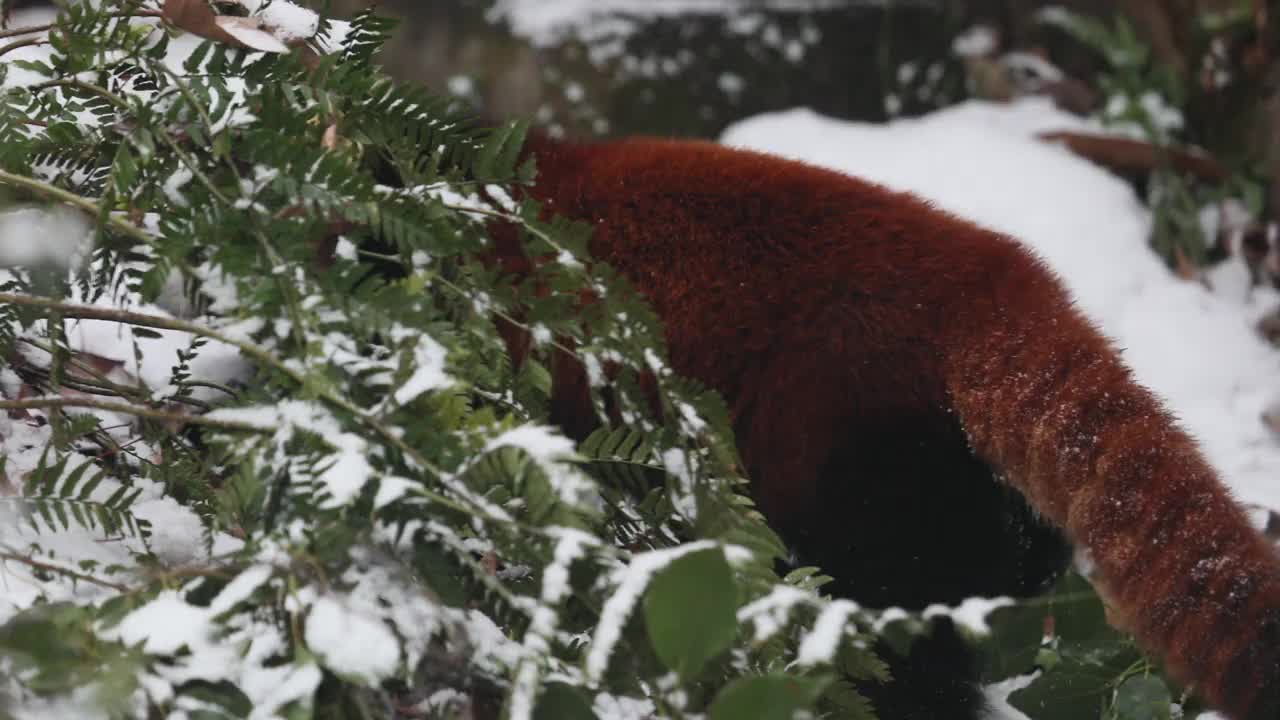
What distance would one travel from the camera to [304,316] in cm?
118

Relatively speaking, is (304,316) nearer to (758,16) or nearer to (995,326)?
(995,326)

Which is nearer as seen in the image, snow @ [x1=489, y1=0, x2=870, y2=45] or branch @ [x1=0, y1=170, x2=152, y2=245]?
branch @ [x1=0, y1=170, x2=152, y2=245]

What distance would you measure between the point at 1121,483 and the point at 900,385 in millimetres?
354

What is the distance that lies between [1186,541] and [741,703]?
2.05ft

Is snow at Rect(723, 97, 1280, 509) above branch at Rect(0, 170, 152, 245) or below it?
below

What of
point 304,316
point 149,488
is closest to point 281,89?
point 304,316

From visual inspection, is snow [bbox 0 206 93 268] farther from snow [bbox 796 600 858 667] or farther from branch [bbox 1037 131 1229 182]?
branch [bbox 1037 131 1229 182]

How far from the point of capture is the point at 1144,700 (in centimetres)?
169

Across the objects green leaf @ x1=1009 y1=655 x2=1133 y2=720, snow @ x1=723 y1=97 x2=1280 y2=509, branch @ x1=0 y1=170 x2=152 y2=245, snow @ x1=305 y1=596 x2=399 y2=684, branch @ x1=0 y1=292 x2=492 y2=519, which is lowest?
snow @ x1=723 y1=97 x2=1280 y2=509

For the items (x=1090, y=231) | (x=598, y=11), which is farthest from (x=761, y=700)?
(x=598, y=11)

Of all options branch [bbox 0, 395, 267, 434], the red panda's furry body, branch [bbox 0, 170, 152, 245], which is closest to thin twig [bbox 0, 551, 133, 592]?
branch [bbox 0, 395, 267, 434]

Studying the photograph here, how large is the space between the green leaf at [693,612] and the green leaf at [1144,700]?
92 centimetres

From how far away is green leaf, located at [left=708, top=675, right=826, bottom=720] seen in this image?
964 millimetres

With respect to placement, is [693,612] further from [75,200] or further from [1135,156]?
[1135,156]
